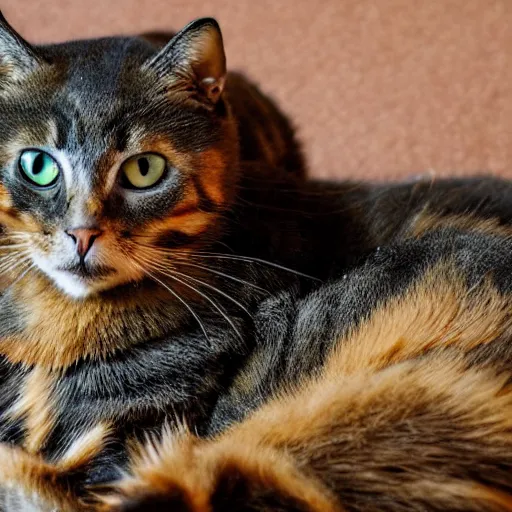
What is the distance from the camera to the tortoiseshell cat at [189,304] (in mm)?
707

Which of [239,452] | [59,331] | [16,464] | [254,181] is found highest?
[254,181]

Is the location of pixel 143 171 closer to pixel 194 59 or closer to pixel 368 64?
pixel 194 59

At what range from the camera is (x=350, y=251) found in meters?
0.97

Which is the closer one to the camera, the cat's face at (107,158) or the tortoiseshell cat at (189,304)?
the tortoiseshell cat at (189,304)

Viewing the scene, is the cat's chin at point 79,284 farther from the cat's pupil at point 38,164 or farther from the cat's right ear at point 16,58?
the cat's right ear at point 16,58

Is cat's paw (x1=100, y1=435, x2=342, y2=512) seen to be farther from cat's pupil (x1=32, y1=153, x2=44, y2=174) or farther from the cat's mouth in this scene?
cat's pupil (x1=32, y1=153, x2=44, y2=174)

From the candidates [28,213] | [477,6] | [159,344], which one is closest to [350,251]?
[159,344]

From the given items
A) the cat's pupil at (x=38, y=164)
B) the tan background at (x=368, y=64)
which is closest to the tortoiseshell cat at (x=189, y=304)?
the cat's pupil at (x=38, y=164)

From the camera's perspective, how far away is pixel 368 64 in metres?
1.58

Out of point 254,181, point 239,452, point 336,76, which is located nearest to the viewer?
point 239,452

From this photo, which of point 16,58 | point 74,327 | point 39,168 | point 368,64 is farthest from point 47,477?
point 368,64

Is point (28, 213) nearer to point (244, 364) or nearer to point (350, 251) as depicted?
point (244, 364)

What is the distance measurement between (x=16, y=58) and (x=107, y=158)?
170 millimetres

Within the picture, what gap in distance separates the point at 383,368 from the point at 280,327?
0.16 m
